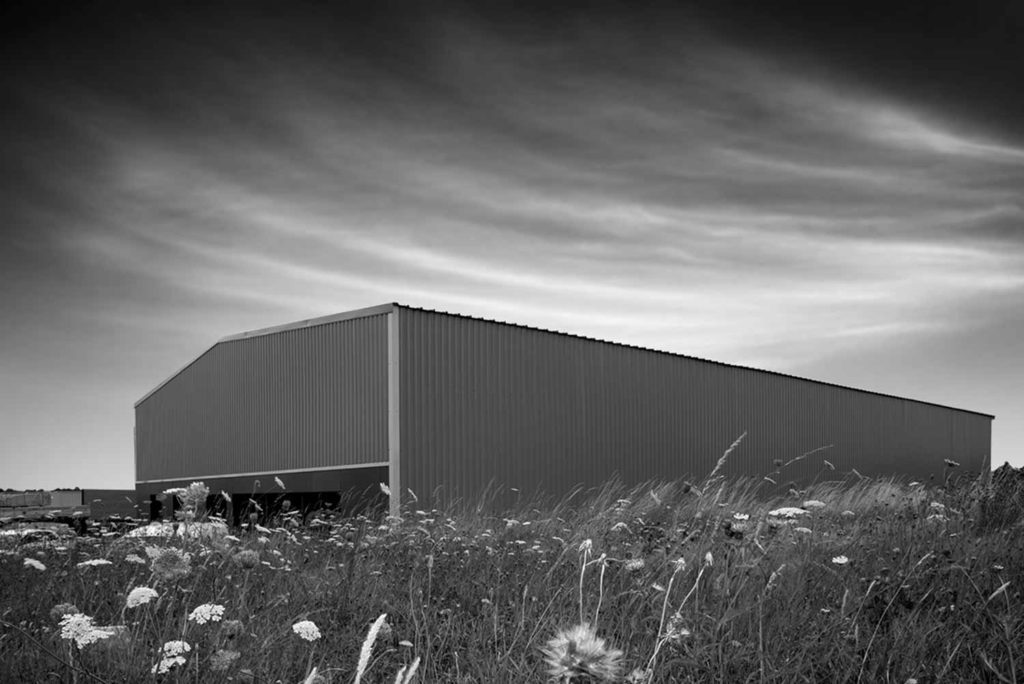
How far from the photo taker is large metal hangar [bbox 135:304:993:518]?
19.3 meters

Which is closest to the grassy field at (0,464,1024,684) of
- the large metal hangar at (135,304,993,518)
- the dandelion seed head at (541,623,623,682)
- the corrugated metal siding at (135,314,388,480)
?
the dandelion seed head at (541,623,623,682)

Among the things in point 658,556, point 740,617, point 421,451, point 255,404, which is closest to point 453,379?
point 421,451

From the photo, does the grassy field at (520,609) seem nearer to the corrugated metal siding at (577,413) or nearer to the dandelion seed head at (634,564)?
the dandelion seed head at (634,564)

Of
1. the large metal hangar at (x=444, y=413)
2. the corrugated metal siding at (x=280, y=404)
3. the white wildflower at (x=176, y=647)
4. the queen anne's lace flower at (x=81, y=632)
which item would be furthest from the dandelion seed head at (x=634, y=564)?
the corrugated metal siding at (x=280, y=404)

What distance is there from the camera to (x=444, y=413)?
63.9 ft

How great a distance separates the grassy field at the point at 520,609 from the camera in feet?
11.9

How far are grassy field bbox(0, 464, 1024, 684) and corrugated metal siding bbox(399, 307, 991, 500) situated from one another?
40.0 feet

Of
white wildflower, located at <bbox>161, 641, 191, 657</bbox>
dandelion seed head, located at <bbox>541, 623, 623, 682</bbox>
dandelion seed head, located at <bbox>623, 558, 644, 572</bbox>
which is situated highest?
dandelion seed head, located at <bbox>541, 623, 623, 682</bbox>

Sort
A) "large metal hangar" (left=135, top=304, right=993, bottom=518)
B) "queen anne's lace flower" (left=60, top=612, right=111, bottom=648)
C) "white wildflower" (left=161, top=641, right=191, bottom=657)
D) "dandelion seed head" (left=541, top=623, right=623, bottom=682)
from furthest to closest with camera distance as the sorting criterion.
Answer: "large metal hangar" (left=135, top=304, right=993, bottom=518) < "white wildflower" (left=161, top=641, right=191, bottom=657) < "queen anne's lace flower" (left=60, top=612, right=111, bottom=648) < "dandelion seed head" (left=541, top=623, right=623, bottom=682)

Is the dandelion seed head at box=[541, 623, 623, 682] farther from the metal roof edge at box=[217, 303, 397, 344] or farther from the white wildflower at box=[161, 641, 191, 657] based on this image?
the metal roof edge at box=[217, 303, 397, 344]

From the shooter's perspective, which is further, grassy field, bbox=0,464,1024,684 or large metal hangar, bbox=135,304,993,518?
large metal hangar, bbox=135,304,993,518

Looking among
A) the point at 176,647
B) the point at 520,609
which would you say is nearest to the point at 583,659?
the point at 176,647

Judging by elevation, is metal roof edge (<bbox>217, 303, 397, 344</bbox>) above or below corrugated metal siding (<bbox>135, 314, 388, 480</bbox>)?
above

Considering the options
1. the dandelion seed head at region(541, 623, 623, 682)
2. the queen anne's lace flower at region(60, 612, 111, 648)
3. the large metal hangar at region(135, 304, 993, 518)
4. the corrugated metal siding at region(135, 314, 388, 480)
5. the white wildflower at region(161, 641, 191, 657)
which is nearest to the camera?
the dandelion seed head at region(541, 623, 623, 682)
